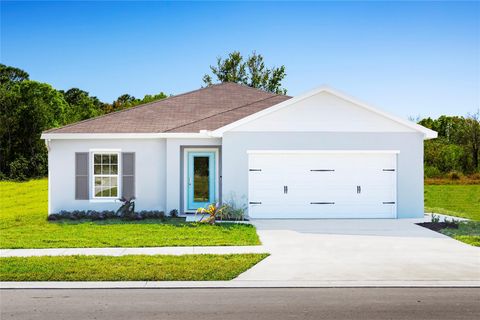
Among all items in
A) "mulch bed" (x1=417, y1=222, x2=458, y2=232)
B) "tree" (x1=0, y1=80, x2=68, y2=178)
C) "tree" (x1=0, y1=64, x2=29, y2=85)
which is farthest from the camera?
"tree" (x1=0, y1=64, x2=29, y2=85)

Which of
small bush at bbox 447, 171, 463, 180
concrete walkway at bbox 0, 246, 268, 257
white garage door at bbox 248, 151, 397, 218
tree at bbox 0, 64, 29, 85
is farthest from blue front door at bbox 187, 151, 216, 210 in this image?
tree at bbox 0, 64, 29, 85

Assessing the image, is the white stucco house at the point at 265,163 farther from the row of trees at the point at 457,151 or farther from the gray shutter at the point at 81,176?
the row of trees at the point at 457,151

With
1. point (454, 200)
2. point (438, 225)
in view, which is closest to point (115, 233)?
point (438, 225)

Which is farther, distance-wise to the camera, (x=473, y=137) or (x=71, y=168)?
(x=473, y=137)

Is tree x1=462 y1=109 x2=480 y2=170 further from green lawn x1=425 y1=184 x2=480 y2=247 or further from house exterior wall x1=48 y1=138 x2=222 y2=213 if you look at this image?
house exterior wall x1=48 y1=138 x2=222 y2=213

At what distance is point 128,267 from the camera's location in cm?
981

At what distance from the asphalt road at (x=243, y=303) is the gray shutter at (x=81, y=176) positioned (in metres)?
10.1

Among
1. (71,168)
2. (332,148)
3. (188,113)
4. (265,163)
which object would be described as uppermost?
(188,113)

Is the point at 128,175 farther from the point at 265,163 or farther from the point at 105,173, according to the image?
A: the point at 265,163

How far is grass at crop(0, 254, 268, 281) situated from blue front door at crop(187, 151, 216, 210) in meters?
7.89

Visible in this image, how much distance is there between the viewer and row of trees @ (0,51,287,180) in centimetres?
4088

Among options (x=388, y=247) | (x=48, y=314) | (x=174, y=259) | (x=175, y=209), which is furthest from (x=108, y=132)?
(x=48, y=314)

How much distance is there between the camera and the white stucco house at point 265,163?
1773cm

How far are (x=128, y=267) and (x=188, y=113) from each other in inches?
460
